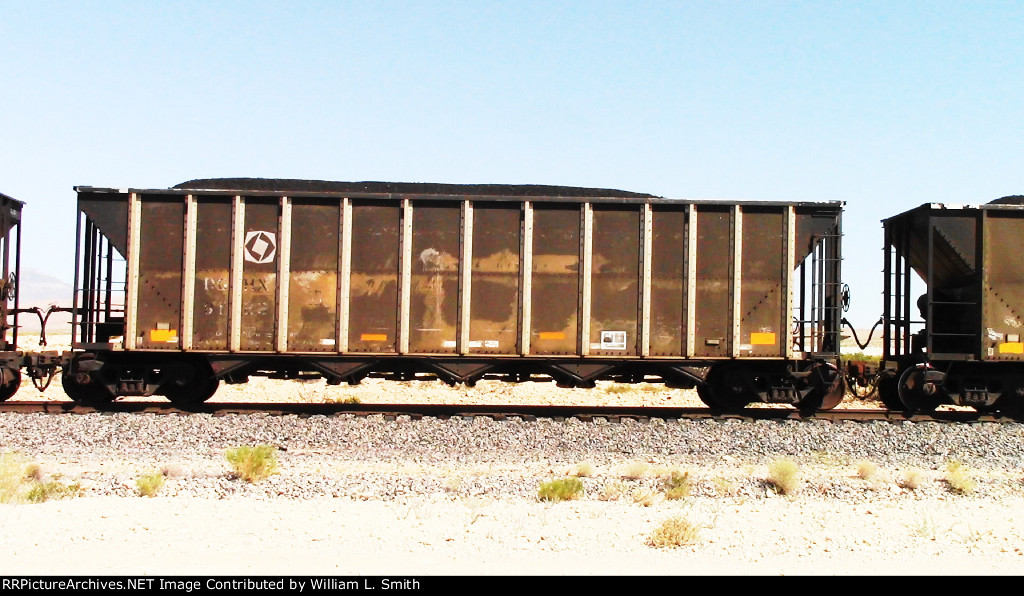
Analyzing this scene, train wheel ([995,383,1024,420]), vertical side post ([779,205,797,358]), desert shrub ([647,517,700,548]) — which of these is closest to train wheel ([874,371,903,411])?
train wheel ([995,383,1024,420])

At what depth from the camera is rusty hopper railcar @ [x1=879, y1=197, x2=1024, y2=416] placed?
12656 millimetres

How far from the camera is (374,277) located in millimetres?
12461

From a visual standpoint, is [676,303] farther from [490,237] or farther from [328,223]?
[328,223]

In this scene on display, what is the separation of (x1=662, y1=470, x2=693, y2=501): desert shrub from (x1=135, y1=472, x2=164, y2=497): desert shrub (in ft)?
15.6

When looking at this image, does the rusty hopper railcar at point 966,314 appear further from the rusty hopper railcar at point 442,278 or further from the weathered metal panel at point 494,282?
the weathered metal panel at point 494,282

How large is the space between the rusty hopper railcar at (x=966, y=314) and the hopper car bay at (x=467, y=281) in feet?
0.18

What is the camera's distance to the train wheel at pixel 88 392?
504 inches

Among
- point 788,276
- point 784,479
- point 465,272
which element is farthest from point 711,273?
point 784,479

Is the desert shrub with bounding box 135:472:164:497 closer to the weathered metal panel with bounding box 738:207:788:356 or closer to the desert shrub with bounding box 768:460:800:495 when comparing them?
the desert shrub with bounding box 768:460:800:495

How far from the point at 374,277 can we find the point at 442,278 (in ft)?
3.37

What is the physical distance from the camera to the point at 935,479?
8750 mm

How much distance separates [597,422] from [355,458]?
375cm

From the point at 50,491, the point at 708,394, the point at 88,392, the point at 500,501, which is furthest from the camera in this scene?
the point at 708,394

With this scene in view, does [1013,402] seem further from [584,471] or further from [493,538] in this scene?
[493,538]
